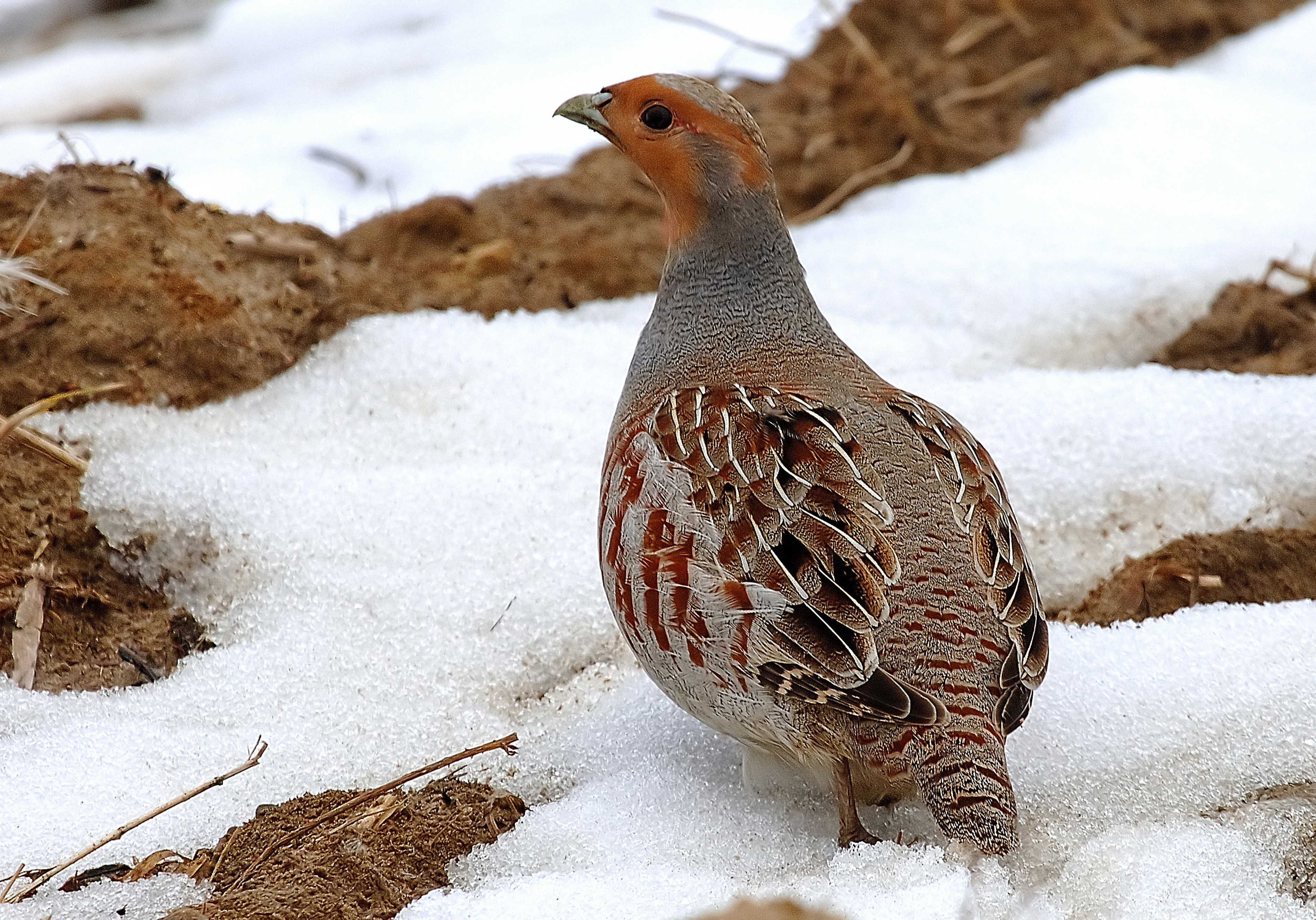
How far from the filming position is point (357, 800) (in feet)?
8.69

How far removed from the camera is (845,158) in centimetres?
604

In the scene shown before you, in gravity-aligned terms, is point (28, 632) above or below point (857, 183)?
below

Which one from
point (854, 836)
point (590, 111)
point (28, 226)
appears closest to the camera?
point (854, 836)

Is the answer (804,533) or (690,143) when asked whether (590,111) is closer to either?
(690,143)

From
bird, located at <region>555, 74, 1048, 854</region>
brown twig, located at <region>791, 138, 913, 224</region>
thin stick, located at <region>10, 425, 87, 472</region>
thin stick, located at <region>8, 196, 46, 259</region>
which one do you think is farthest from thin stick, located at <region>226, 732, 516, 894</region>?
brown twig, located at <region>791, 138, 913, 224</region>

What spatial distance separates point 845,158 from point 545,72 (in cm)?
205

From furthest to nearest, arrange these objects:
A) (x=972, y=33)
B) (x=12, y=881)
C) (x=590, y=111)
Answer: (x=972, y=33) → (x=590, y=111) → (x=12, y=881)

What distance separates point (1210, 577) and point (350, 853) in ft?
7.62

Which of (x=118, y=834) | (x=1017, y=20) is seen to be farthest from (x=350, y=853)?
(x=1017, y=20)

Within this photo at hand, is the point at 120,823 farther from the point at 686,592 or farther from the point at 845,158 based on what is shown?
the point at 845,158

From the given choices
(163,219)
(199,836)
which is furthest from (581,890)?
(163,219)

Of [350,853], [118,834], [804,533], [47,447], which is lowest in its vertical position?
[350,853]

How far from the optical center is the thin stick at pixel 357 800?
8.25ft

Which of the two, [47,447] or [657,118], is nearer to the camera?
[657,118]
